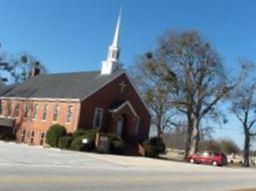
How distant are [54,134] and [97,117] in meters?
4.82

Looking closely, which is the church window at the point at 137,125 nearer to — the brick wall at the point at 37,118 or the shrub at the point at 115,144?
the shrub at the point at 115,144

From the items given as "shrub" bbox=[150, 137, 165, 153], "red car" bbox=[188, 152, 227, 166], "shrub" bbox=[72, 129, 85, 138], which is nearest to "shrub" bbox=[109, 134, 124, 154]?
"shrub" bbox=[72, 129, 85, 138]

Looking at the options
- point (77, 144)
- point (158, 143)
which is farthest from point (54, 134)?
point (158, 143)

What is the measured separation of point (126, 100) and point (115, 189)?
3946 centimetres

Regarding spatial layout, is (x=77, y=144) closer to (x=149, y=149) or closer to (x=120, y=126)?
(x=120, y=126)

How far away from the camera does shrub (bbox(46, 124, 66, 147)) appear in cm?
5288

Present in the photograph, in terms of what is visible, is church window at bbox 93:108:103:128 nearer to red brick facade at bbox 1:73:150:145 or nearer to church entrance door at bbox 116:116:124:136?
red brick facade at bbox 1:73:150:145

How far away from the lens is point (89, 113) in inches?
2160

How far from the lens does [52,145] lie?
174 ft

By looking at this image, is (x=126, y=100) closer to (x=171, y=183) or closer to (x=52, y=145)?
(x=52, y=145)

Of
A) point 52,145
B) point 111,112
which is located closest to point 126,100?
point 111,112

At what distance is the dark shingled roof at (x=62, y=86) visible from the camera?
56.2 m

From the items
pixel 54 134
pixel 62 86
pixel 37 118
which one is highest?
pixel 62 86

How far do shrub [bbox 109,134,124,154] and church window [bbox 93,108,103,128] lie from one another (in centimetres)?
305
